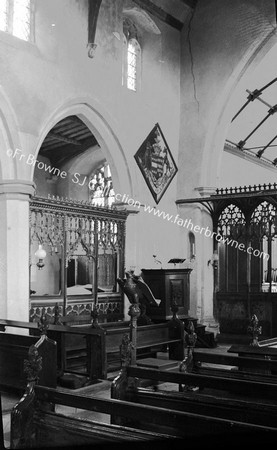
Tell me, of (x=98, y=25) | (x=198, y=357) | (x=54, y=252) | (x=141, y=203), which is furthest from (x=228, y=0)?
(x=198, y=357)

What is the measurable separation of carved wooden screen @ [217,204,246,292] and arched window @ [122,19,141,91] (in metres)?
3.12

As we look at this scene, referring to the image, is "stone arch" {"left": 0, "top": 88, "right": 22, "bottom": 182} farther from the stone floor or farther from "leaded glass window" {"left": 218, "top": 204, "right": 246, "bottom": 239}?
"leaded glass window" {"left": 218, "top": 204, "right": 246, "bottom": 239}

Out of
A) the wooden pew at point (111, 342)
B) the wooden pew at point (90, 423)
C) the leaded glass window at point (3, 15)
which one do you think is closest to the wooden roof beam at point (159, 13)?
the leaded glass window at point (3, 15)

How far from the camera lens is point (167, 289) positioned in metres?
10.1

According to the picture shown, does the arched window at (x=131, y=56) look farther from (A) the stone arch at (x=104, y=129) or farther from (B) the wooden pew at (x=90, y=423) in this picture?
(B) the wooden pew at (x=90, y=423)

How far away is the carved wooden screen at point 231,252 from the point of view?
11.4 metres

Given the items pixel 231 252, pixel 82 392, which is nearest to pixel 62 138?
pixel 231 252

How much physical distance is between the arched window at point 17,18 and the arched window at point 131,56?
2582 millimetres

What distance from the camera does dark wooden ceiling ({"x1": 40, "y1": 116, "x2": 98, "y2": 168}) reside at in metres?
13.5

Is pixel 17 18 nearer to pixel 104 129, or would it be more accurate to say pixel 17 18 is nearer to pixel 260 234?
pixel 104 129

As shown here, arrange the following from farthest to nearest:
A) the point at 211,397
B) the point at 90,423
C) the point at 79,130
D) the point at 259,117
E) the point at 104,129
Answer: the point at 259,117, the point at 79,130, the point at 104,129, the point at 211,397, the point at 90,423

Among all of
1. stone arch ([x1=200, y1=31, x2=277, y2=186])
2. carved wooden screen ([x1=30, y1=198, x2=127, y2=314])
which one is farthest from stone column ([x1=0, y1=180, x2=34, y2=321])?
stone arch ([x1=200, y1=31, x2=277, y2=186])

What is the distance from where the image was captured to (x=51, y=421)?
3.12 metres

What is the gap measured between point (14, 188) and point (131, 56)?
14.1 feet
